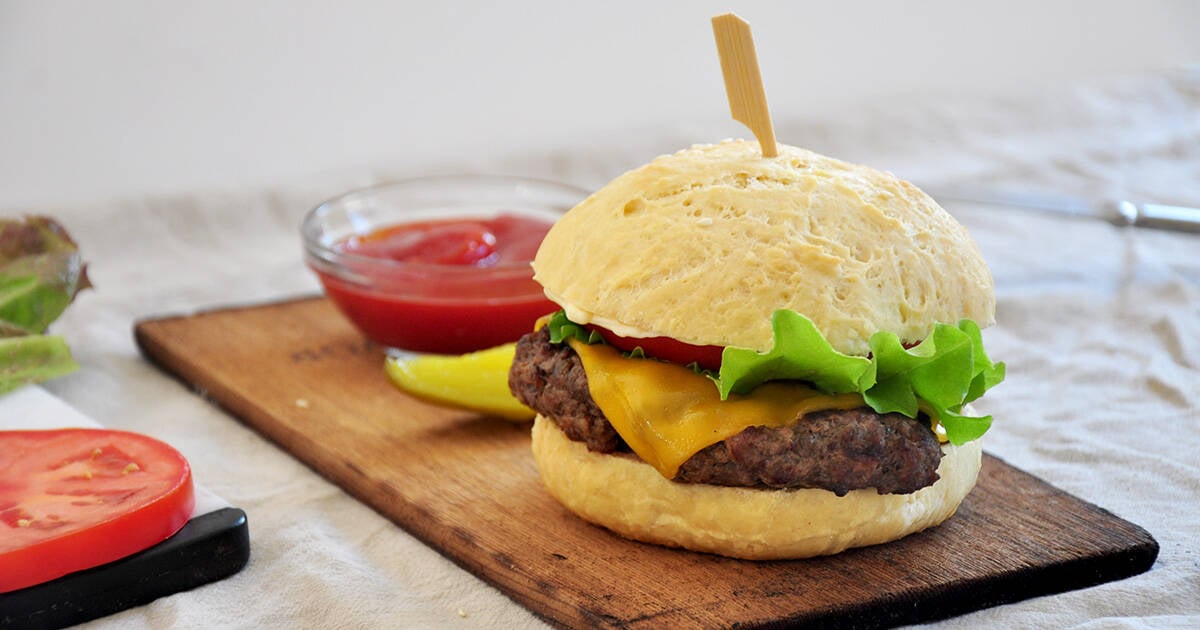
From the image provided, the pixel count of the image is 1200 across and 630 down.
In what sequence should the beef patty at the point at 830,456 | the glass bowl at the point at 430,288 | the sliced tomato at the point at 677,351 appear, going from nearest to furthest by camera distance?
the beef patty at the point at 830,456 < the sliced tomato at the point at 677,351 < the glass bowl at the point at 430,288

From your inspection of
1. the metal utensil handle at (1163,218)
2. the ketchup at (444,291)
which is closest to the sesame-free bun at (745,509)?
the ketchup at (444,291)

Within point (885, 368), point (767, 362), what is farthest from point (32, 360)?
point (885, 368)

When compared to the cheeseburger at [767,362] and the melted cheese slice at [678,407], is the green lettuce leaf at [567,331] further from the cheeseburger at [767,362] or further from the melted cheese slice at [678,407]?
the melted cheese slice at [678,407]

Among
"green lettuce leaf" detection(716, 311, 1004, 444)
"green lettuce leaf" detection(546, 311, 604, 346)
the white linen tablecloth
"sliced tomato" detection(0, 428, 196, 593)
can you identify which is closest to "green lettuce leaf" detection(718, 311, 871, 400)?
"green lettuce leaf" detection(716, 311, 1004, 444)

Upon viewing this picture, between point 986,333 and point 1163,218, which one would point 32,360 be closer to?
point 986,333

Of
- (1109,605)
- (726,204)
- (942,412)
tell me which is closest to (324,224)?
(726,204)

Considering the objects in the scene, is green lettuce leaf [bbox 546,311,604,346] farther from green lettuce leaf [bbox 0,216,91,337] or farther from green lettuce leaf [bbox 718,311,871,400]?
green lettuce leaf [bbox 0,216,91,337]

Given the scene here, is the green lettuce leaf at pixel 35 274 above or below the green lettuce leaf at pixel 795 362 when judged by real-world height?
above
